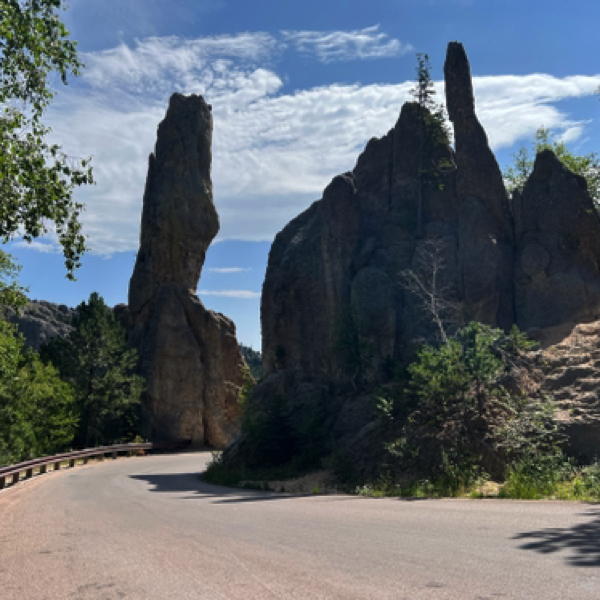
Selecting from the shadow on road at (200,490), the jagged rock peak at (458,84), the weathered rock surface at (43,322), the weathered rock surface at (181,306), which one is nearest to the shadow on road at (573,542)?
the shadow on road at (200,490)

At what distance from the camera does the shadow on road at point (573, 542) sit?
19.6 ft

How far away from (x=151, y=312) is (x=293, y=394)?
97.2 ft

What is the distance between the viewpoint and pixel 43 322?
2739 inches

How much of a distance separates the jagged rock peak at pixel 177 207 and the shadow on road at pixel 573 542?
50683 mm

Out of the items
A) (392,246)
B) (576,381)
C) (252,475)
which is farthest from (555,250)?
(252,475)

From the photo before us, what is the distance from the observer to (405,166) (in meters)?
37.5

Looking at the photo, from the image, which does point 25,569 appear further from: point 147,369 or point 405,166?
point 147,369

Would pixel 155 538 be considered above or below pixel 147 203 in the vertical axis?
below

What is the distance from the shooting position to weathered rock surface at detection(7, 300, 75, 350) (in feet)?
220

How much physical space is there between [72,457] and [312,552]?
28.9 metres

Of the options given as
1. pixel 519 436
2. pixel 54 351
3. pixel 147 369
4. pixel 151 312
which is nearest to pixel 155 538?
pixel 519 436

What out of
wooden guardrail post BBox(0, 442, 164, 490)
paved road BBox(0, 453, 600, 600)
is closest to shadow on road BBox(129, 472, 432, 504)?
paved road BBox(0, 453, 600, 600)

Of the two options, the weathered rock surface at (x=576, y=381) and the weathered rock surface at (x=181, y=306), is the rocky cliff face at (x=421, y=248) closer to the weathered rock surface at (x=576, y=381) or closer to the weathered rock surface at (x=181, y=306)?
the weathered rock surface at (x=576, y=381)

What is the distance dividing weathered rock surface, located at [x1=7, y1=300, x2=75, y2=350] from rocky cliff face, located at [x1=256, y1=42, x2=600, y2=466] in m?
34.4
